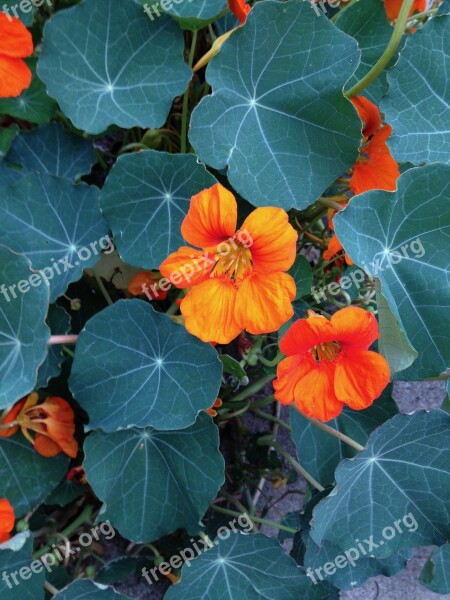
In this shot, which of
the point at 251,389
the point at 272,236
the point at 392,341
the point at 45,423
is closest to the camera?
the point at 272,236

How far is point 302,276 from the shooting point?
118 centimetres

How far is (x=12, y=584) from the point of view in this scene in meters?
1.12

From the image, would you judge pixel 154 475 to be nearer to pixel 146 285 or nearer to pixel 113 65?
pixel 146 285

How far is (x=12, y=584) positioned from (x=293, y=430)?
60 cm

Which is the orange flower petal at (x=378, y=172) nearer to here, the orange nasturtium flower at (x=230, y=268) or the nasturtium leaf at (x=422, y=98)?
the nasturtium leaf at (x=422, y=98)

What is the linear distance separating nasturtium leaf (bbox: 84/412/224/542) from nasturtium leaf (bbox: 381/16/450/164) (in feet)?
2.08

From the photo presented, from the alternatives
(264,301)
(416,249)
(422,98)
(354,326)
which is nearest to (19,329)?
→ (264,301)

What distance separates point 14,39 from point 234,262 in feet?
1.85

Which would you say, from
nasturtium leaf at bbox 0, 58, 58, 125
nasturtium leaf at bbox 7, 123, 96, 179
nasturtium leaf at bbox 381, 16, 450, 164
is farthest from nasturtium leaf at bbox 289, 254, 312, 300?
nasturtium leaf at bbox 0, 58, 58, 125

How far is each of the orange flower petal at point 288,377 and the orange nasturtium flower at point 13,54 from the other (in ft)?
2.30

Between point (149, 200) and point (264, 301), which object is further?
point (149, 200)

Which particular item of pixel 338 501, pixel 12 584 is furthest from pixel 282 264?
pixel 12 584

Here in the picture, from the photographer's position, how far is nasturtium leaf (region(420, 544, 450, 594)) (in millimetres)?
Answer: 1292

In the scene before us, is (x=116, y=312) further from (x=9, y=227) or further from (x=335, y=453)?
(x=335, y=453)
